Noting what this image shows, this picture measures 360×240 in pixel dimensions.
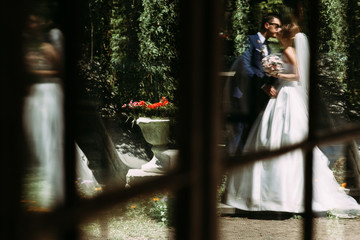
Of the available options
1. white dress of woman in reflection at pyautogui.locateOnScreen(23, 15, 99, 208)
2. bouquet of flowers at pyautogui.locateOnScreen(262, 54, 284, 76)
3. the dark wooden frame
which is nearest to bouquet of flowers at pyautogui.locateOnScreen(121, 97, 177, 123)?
bouquet of flowers at pyautogui.locateOnScreen(262, 54, 284, 76)

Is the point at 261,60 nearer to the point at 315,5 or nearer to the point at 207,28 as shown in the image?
A: the point at 315,5

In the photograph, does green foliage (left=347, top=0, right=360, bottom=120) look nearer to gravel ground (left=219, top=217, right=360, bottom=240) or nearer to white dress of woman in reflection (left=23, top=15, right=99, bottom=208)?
gravel ground (left=219, top=217, right=360, bottom=240)

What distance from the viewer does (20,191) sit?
0.97 ft

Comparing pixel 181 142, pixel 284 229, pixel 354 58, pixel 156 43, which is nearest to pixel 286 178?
pixel 284 229

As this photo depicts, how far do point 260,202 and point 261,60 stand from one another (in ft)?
2.92

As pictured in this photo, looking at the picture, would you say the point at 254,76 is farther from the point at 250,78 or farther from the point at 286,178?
the point at 286,178

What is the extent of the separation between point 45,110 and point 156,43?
1.01m

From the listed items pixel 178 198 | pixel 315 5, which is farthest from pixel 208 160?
pixel 315 5

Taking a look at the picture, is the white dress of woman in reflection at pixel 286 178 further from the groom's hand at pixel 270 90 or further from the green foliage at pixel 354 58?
the green foliage at pixel 354 58

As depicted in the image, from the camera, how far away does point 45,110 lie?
0.35 meters

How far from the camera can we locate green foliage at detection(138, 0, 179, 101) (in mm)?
1129

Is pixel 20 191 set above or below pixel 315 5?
below

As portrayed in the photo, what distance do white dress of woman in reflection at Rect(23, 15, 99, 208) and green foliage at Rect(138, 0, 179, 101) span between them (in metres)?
0.63

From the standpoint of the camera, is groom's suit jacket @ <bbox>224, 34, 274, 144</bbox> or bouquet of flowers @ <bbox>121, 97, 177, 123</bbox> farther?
groom's suit jacket @ <bbox>224, 34, 274, 144</bbox>
